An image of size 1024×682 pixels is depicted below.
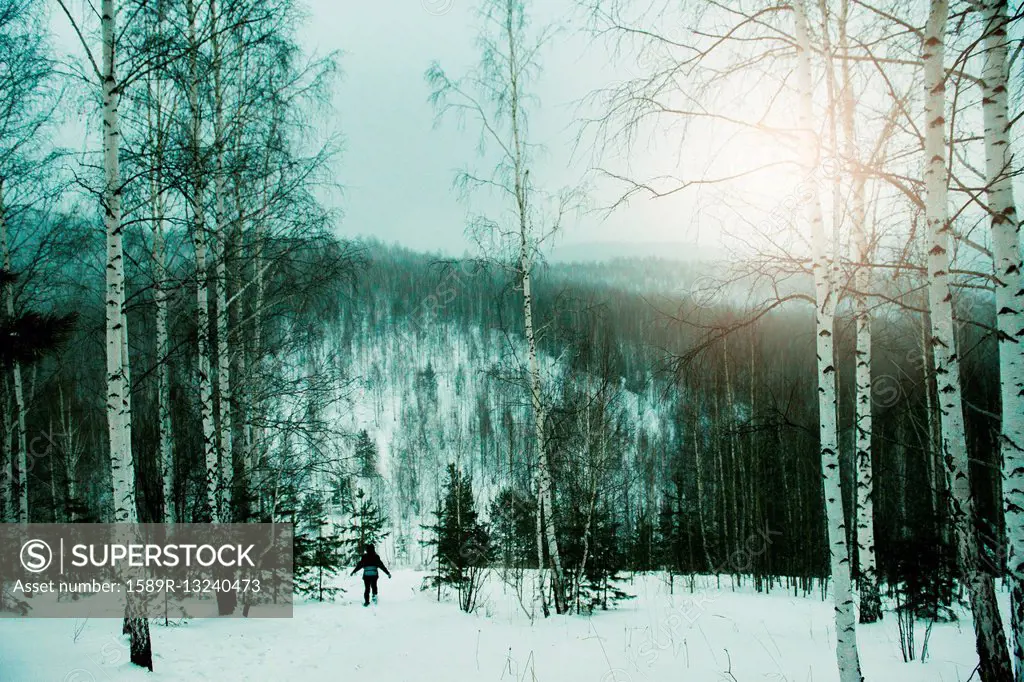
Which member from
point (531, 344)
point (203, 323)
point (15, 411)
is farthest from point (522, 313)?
point (15, 411)

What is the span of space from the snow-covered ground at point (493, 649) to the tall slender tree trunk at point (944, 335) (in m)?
1.41

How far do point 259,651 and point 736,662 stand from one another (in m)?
5.62

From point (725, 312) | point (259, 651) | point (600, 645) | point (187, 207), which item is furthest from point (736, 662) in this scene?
point (187, 207)

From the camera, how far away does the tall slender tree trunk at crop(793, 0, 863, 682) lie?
3664mm

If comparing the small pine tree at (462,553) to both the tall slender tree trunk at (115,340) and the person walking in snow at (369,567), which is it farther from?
the tall slender tree trunk at (115,340)

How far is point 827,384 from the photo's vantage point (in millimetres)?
3783

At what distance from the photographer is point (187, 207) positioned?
769 cm

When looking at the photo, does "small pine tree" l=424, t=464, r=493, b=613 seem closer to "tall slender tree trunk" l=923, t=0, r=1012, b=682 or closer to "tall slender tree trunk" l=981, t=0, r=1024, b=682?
"tall slender tree trunk" l=923, t=0, r=1012, b=682

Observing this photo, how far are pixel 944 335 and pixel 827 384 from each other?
2.86ft

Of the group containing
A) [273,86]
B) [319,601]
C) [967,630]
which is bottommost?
[319,601]

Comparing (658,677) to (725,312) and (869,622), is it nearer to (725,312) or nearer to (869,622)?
(725,312)

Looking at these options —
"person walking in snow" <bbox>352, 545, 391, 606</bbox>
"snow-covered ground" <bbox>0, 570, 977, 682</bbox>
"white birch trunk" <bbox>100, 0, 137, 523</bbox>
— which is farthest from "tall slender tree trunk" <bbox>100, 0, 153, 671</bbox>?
"person walking in snow" <bbox>352, 545, 391, 606</bbox>

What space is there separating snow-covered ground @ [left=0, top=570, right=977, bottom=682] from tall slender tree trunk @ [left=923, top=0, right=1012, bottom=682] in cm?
141

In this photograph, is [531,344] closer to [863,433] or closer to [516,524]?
[863,433]
